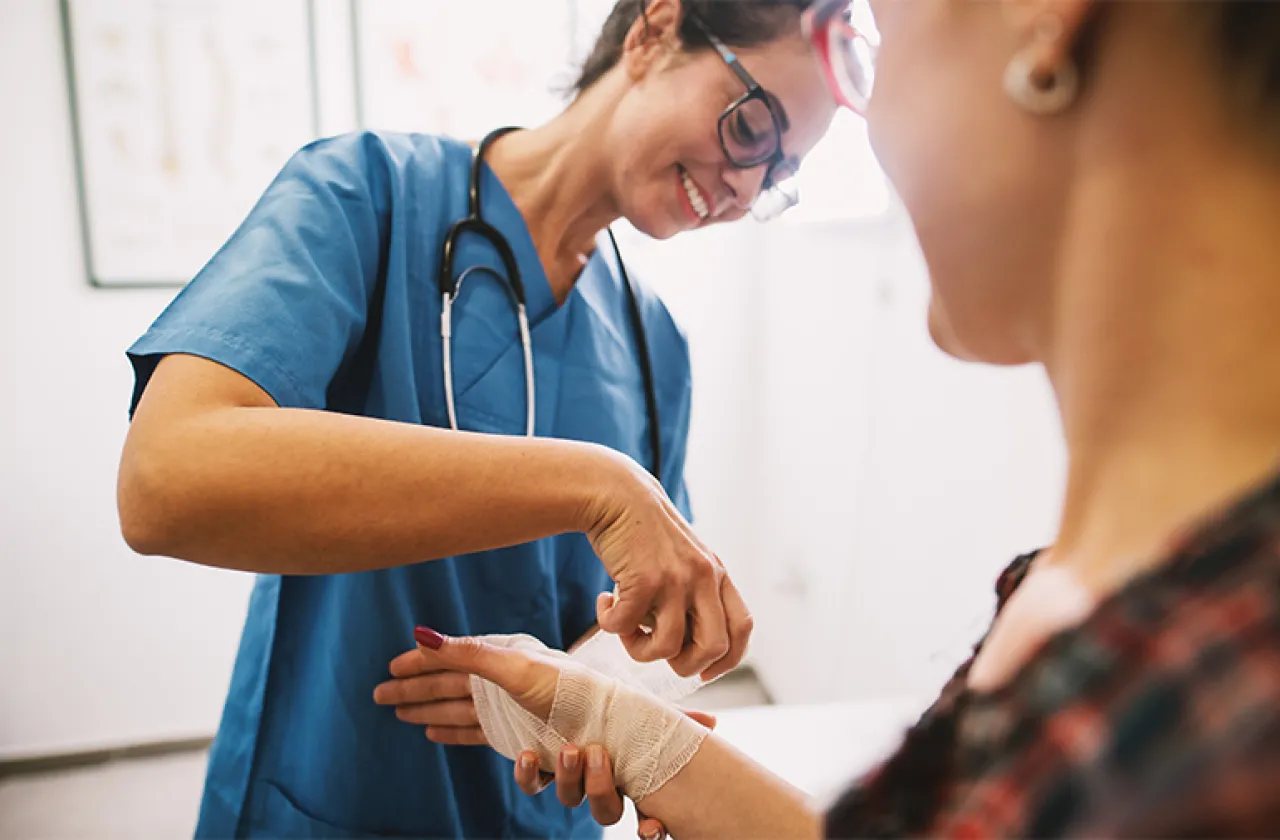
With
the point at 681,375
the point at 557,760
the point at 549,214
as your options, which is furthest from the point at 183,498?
the point at 681,375

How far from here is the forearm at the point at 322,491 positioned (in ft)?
1.69

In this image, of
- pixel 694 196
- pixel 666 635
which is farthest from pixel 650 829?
pixel 694 196

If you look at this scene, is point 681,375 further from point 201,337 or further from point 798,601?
point 798,601

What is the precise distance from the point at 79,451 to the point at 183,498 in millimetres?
1760

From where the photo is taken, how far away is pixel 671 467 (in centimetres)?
104

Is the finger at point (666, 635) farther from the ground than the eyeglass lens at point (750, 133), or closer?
closer

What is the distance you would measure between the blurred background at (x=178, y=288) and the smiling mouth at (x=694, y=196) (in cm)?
80

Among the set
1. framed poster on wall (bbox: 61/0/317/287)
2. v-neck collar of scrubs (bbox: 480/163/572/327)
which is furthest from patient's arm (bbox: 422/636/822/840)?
framed poster on wall (bbox: 61/0/317/287)

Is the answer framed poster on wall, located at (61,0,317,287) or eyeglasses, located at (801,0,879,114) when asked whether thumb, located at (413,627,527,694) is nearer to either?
eyeglasses, located at (801,0,879,114)

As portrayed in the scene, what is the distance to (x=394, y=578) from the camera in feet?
2.57

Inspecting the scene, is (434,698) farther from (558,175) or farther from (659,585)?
(558,175)

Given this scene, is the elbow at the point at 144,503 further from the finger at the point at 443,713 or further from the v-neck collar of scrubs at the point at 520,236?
the v-neck collar of scrubs at the point at 520,236

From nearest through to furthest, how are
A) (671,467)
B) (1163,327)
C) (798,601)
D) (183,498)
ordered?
(1163,327) → (183,498) → (671,467) → (798,601)

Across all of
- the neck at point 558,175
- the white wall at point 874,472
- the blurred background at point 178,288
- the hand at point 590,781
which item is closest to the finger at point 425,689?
the hand at point 590,781
